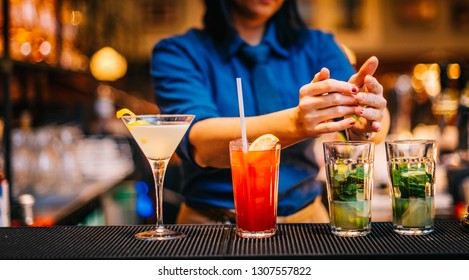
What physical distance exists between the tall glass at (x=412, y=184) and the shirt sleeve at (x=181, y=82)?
677 millimetres

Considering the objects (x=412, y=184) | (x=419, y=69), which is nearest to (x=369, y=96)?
(x=412, y=184)

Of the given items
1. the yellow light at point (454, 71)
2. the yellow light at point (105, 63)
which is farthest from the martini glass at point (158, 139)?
the yellow light at point (105, 63)

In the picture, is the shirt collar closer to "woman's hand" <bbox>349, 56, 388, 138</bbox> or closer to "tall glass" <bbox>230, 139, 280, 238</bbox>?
"woman's hand" <bbox>349, 56, 388, 138</bbox>

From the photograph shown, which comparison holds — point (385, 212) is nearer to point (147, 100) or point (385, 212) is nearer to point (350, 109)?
point (350, 109)

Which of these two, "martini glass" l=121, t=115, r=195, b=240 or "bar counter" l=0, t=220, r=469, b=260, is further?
"martini glass" l=121, t=115, r=195, b=240

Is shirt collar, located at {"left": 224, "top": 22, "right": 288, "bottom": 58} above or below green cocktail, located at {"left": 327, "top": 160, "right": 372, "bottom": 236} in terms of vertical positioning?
above

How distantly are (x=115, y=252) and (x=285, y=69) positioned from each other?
1.17 metres

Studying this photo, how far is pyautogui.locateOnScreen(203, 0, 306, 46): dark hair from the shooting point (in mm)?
2389

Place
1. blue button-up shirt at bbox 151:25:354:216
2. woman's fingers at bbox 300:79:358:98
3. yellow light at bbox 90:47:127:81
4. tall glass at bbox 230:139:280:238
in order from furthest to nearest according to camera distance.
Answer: yellow light at bbox 90:47:127:81, blue button-up shirt at bbox 151:25:354:216, woman's fingers at bbox 300:79:358:98, tall glass at bbox 230:139:280:238

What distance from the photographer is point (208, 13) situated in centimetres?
246

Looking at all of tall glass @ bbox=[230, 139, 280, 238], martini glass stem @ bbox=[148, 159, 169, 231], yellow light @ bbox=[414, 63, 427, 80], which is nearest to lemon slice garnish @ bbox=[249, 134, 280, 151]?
tall glass @ bbox=[230, 139, 280, 238]

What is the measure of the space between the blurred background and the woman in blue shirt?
3.28 ft

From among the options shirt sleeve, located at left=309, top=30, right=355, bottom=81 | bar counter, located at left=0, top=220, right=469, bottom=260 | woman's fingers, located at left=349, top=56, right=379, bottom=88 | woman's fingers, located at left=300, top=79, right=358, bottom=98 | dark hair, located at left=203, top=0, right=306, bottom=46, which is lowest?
bar counter, located at left=0, top=220, right=469, bottom=260
